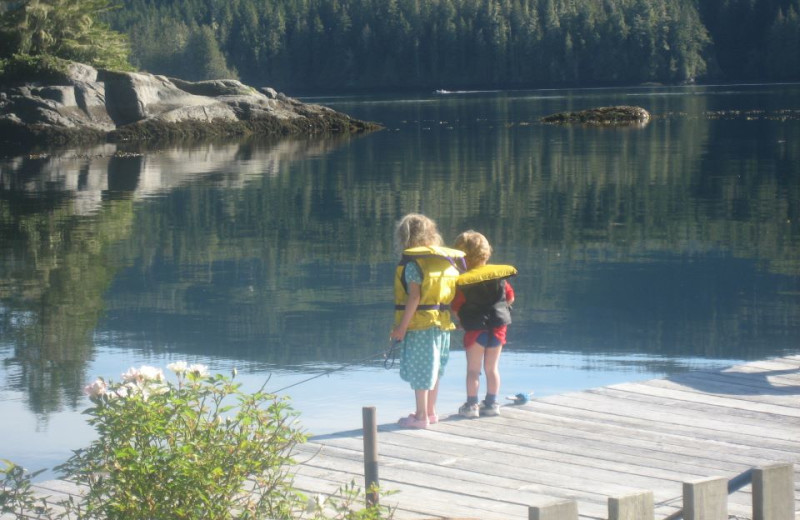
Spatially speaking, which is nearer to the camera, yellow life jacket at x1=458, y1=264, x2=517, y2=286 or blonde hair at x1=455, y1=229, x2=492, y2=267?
yellow life jacket at x1=458, y1=264, x2=517, y2=286

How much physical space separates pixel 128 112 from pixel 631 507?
37907 mm

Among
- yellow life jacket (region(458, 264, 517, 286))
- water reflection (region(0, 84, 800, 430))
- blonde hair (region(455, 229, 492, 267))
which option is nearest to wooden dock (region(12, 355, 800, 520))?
yellow life jacket (region(458, 264, 517, 286))

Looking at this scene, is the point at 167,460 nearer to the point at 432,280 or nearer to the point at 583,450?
the point at 583,450

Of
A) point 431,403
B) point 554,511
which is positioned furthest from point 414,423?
point 554,511

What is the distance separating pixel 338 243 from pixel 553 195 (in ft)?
21.5

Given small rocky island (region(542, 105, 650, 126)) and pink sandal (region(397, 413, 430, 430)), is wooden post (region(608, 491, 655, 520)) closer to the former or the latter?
pink sandal (region(397, 413, 430, 430))

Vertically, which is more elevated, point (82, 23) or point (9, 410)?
point (82, 23)

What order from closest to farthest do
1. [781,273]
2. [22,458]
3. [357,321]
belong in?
[22,458] → [357,321] → [781,273]

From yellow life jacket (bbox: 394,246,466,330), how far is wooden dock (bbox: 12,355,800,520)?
570mm

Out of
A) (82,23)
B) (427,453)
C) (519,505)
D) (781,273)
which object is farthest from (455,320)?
(82,23)

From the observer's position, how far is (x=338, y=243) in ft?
51.5

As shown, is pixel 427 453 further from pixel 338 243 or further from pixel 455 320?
pixel 338 243

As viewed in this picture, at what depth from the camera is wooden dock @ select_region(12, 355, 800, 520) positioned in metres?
5.52

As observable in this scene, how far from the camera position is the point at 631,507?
369 cm
